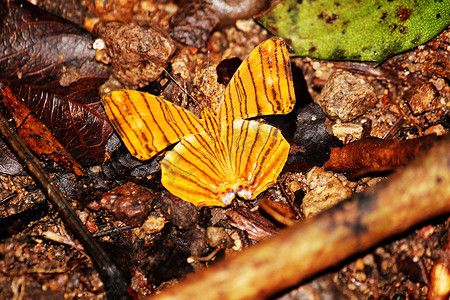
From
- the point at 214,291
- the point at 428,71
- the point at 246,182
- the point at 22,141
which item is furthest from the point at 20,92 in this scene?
the point at 428,71

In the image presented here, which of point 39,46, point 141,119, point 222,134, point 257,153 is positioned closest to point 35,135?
point 39,46

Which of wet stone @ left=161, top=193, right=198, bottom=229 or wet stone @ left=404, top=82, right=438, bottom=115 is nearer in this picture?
wet stone @ left=161, top=193, right=198, bottom=229

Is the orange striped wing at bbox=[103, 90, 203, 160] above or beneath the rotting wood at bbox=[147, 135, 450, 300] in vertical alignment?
above

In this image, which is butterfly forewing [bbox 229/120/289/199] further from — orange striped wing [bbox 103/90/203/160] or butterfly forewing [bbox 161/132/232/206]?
orange striped wing [bbox 103/90/203/160]

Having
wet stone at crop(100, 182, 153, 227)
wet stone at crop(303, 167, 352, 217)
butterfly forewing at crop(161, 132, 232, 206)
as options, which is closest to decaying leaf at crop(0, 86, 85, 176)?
wet stone at crop(100, 182, 153, 227)

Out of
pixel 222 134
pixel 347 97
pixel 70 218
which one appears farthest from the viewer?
pixel 347 97

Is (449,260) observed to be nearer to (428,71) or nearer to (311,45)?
(428,71)

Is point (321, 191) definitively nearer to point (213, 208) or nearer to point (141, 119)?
point (213, 208)
